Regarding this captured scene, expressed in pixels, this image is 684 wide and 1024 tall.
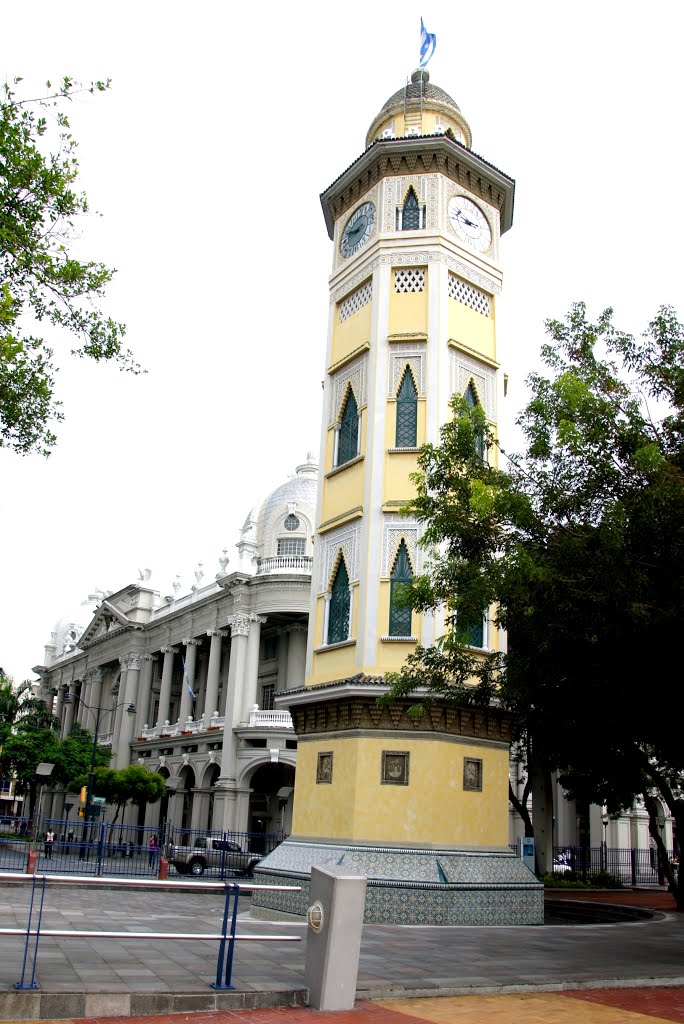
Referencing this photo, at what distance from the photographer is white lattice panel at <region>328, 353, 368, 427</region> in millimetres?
20203

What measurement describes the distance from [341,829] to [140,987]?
28.2 feet

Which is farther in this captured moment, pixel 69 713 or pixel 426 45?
pixel 69 713

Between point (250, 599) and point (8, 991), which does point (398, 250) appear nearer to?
point (8, 991)

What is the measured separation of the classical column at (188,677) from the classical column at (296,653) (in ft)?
18.0

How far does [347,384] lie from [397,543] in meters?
4.25

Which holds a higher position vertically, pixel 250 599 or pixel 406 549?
pixel 250 599

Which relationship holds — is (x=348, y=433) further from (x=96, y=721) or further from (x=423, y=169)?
(x=96, y=721)

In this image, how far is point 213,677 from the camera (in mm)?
48188

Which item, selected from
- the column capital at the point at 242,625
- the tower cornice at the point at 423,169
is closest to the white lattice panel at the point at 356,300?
the tower cornice at the point at 423,169

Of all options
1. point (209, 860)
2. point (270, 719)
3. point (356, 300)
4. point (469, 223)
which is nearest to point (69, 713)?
point (270, 719)

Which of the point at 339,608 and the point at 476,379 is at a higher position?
the point at 476,379

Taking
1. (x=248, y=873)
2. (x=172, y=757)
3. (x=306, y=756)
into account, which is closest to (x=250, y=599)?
(x=172, y=757)

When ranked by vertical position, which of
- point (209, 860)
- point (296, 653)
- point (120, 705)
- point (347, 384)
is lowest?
point (209, 860)

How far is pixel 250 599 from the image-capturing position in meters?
46.1
